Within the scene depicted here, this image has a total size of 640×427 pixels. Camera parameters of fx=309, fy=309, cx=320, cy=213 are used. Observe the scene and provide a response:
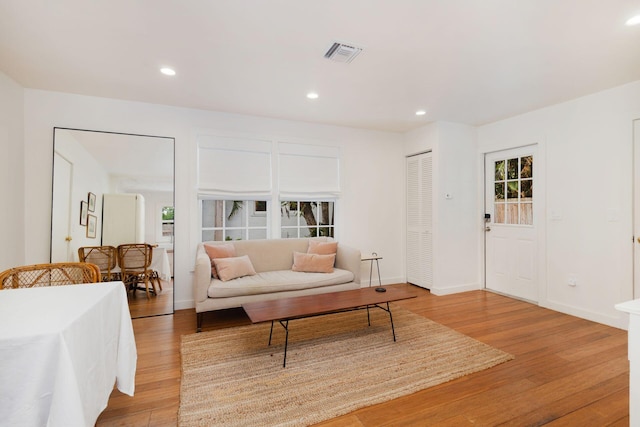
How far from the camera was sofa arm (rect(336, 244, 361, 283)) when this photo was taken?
371cm

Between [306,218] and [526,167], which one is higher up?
[526,167]

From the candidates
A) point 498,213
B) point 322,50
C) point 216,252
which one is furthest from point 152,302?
point 498,213

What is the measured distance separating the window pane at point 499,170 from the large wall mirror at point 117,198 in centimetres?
435

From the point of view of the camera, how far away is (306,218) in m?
4.51

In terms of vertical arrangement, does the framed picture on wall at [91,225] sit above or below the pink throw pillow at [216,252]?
above

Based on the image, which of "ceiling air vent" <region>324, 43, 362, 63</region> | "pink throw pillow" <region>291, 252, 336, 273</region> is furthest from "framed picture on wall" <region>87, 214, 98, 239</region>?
"ceiling air vent" <region>324, 43, 362, 63</region>

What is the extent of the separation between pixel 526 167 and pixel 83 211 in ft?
17.4

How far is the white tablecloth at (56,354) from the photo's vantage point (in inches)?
41.1

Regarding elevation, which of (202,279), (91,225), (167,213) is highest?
(167,213)

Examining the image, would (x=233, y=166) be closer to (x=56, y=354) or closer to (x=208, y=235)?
(x=208, y=235)

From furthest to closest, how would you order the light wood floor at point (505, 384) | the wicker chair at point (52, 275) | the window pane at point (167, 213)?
the window pane at point (167, 213), the wicker chair at point (52, 275), the light wood floor at point (505, 384)

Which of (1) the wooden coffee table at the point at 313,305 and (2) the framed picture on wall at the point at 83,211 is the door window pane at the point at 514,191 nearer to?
(1) the wooden coffee table at the point at 313,305

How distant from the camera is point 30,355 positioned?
1050 millimetres

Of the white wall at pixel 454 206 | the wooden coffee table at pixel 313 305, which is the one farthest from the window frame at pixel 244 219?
the white wall at pixel 454 206
